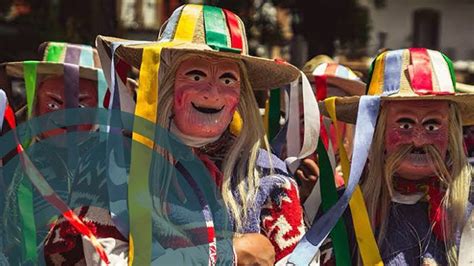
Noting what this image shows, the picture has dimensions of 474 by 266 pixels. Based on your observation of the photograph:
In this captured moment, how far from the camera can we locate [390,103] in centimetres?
305

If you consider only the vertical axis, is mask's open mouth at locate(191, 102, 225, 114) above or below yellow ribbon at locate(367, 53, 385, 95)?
below

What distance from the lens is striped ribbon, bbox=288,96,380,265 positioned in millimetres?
2764

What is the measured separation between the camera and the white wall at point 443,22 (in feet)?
75.0

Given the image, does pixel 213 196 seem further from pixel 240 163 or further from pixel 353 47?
pixel 353 47

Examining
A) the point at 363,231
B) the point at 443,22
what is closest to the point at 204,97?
the point at 363,231

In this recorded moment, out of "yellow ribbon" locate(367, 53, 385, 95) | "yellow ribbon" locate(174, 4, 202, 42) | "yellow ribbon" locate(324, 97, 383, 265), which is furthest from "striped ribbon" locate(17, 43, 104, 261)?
"yellow ribbon" locate(367, 53, 385, 95)

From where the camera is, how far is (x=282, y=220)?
279 centimetres

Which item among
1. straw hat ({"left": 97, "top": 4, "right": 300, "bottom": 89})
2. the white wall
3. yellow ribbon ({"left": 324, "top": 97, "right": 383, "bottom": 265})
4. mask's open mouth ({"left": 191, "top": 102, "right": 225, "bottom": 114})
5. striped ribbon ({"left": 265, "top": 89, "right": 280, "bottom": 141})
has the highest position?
straw hat ({"left": 97, "top": 4, "right": 300, "bottom": 89})

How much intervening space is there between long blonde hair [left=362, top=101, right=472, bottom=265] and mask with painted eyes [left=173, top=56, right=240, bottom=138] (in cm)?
55

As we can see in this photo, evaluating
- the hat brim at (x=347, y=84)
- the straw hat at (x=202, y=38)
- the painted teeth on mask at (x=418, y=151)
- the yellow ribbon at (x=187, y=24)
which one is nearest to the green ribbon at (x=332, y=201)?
the painted teeth on mask at (x=418, y=151)

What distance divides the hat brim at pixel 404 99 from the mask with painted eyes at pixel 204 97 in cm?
51

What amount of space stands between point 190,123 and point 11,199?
1.99 feet

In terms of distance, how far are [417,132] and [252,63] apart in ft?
1.91

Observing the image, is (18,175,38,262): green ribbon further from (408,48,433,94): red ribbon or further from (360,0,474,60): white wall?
(360,0,474,60): white wall
